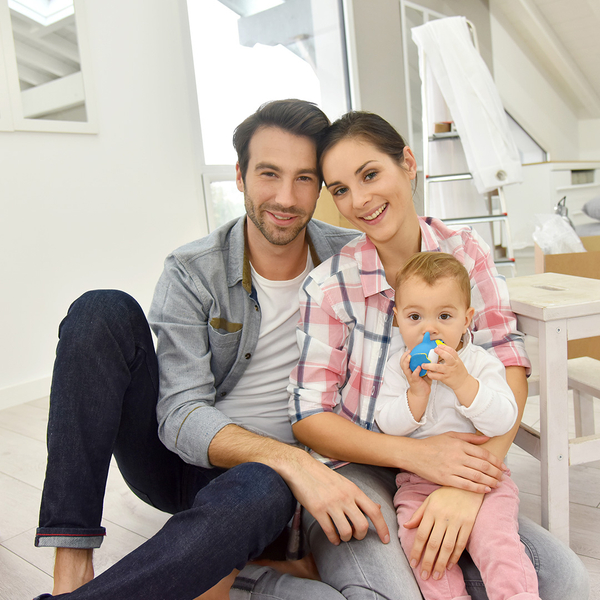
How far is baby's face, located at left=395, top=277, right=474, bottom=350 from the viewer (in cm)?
96

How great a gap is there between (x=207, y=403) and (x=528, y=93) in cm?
519

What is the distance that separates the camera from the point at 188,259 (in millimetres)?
1144

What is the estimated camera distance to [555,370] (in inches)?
40.3

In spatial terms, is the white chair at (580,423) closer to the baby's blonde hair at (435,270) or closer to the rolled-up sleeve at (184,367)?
the baby's blonde hair at (435,270)

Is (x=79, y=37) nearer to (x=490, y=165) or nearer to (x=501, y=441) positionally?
(x=490, y=165)

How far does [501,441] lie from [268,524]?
0.44 m

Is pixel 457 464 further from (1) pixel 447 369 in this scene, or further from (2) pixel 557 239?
(2) pixel 557 239

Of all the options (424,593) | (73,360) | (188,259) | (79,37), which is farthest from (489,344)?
(79,37)

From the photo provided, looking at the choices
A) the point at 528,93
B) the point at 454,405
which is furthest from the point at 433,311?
the point at 528,93

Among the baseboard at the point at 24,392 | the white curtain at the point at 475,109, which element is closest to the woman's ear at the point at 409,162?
the white curtain at the point at 475,109

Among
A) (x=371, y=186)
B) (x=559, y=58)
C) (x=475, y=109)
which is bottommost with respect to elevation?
(x=371, y=186)

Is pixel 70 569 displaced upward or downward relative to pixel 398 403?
downward

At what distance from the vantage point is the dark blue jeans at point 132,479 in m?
0.75

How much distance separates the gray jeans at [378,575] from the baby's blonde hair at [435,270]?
419 mm
